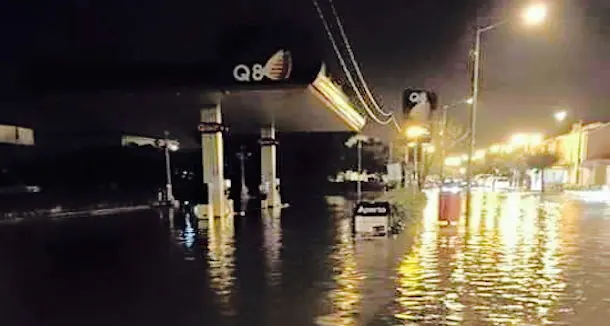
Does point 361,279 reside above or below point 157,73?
below

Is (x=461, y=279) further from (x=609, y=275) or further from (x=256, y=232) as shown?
(x=256, y=232)

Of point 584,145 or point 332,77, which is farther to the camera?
point 584,145

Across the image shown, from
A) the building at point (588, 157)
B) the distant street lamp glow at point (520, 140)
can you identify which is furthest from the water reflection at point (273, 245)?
the distant street lamp glow at point (520, 140)

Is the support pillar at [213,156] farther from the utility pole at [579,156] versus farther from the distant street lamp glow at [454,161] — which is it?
the distant street lamp glow at [454,161]

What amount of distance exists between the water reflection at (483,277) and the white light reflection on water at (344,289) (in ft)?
2.06

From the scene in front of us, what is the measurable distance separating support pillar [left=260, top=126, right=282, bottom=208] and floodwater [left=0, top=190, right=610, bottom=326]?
12559 millimetres

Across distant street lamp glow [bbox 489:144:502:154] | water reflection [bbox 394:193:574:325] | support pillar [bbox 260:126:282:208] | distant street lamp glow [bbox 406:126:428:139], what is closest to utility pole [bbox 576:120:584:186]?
distant street lamp glow [bbox 489:144:502:154]

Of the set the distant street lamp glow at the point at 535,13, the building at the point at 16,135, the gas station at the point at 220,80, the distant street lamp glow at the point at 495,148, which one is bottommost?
the distant street lamp glow at the point at 495,148

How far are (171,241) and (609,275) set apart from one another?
10215 mm

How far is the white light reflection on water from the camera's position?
7164mm

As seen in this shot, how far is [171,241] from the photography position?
49.8 ft

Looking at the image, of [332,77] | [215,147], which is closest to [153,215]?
[215,147]

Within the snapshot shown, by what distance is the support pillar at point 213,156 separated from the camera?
22.0 m

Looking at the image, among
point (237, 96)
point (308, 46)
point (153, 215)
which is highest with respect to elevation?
point (308, 46)
